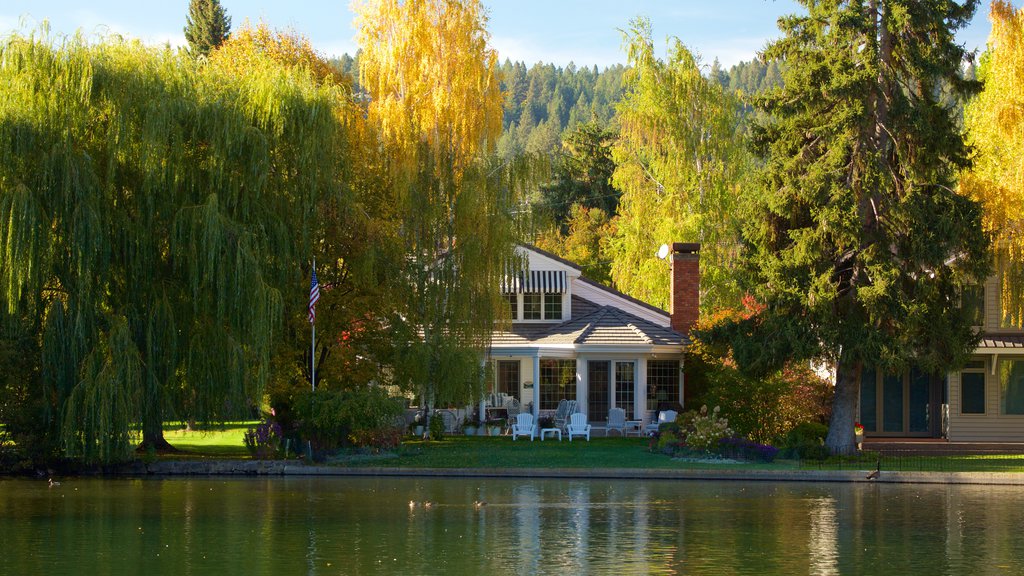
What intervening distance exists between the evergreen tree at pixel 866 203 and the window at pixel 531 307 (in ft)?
32.5

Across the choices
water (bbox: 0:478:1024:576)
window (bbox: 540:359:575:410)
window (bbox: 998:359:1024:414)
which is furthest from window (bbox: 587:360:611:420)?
water (bbox: 0:478:1024:576)

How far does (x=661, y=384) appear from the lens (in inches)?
1395

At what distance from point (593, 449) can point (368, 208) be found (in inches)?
323

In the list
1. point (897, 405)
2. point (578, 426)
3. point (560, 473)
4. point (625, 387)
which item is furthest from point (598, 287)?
point (560, 473)

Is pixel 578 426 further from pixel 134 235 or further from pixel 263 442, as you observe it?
pixel 134 235

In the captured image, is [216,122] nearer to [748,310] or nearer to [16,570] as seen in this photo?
[16,570]

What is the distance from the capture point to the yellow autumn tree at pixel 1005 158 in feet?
95.4

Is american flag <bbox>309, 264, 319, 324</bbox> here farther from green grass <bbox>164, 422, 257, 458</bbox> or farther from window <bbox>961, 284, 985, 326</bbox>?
window <bbox>961, 284, 985, 326</bbox>

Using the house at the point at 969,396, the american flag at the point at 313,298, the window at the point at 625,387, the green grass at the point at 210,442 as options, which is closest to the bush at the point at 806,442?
the house at the point at 969,396

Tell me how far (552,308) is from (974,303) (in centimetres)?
1214

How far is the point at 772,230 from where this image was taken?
2836 centimetres

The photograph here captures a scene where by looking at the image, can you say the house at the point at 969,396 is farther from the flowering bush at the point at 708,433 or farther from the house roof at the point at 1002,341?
the flowering bush at the point at 708,433

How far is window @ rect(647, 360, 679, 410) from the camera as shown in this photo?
35312 millimetres

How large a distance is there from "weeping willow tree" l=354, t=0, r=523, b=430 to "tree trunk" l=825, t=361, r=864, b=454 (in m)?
8.70
